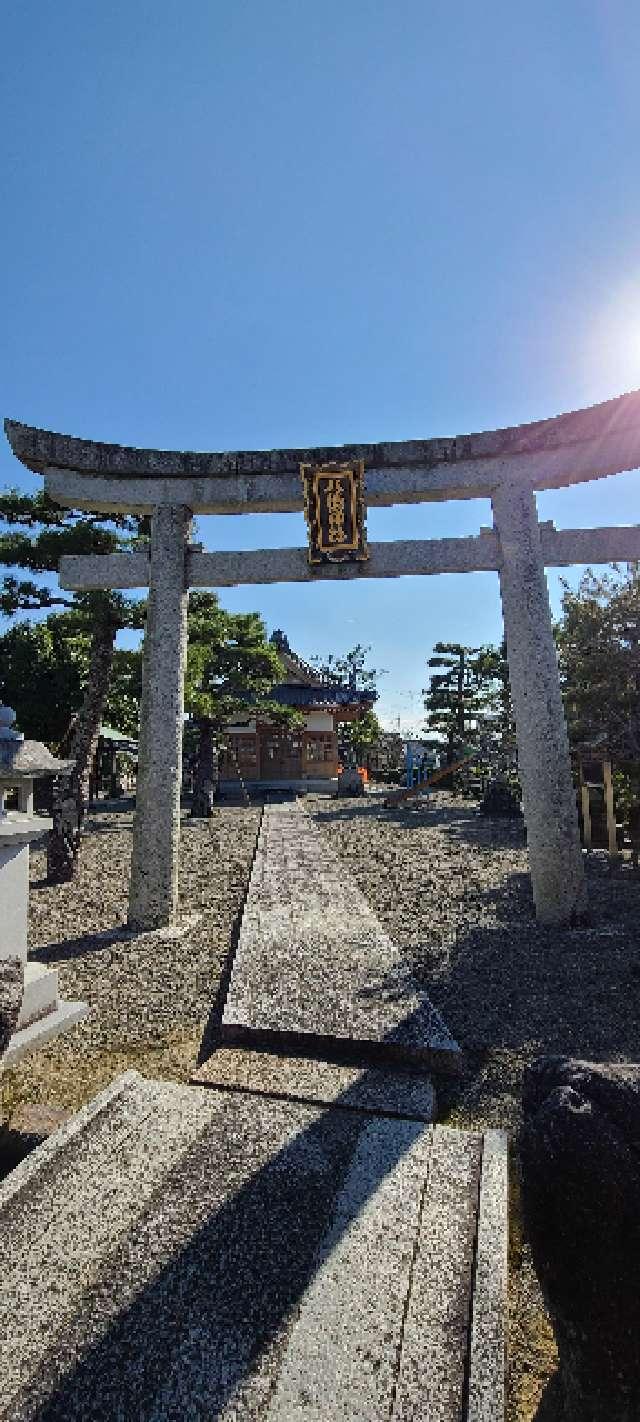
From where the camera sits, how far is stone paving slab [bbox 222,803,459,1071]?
145 inches

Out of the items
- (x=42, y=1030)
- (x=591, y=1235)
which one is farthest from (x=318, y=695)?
(x=591, y=1235)

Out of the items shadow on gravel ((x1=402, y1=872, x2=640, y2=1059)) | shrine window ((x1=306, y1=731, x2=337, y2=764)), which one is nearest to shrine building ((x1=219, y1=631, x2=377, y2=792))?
shrine window ((x1=306, y1=731, x2=337, y2=764))

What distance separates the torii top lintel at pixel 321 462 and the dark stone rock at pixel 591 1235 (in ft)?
21.1

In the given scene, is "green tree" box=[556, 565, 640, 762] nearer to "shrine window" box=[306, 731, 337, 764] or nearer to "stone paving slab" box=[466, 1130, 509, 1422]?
"stone paving slab" box=[466, 1130, 509, 1422]

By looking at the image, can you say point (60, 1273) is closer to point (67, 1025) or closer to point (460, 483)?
point (67, 1025)

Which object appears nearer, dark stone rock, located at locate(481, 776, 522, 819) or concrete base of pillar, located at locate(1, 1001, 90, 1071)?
concrete base of pillar, located at locate(1, 1001, 90, 1071)

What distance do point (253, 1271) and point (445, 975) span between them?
344 cm

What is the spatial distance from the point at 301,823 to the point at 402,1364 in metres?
14.5

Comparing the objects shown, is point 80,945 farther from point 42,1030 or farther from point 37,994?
point 42,1030

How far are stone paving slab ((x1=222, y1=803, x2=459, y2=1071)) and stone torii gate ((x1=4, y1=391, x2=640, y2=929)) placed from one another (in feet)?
4.78

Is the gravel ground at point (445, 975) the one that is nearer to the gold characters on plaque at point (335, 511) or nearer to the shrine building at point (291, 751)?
the gold characters on plaque at point (335, 511)

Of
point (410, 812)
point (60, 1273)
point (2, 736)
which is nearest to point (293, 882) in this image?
point (2, 736)

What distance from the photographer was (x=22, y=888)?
420cm

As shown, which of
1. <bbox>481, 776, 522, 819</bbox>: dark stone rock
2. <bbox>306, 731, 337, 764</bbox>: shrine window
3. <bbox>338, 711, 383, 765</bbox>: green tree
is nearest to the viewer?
<bbox>481, 776, 522, 819</bbox>: dark stone rock
